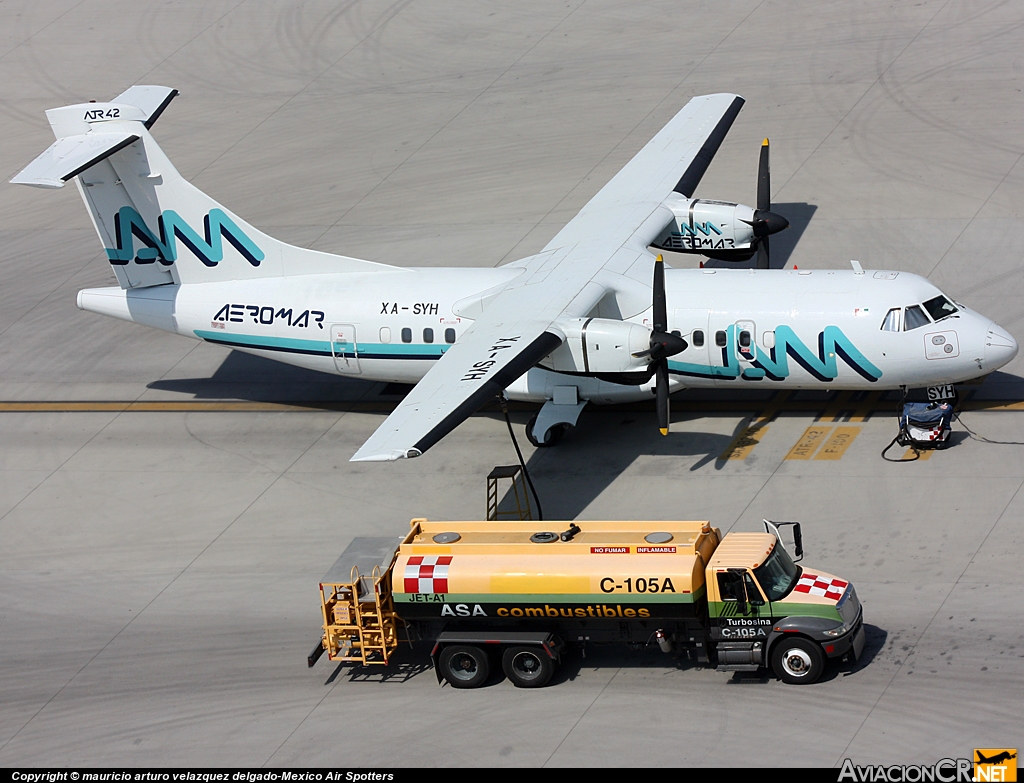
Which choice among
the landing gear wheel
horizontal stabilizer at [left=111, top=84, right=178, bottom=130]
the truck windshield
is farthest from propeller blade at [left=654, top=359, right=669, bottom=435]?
horizontal stabilizer at [left=111, top=84, right=178, bottom=130]

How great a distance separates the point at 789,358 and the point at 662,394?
3.13 m

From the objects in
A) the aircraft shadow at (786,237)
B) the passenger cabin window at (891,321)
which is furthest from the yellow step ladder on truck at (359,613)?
the aircraft shadow at (786,237)

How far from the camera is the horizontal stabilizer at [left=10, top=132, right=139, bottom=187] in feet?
83.3

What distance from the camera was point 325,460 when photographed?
27328 mm

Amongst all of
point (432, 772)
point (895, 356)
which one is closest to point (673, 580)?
point (432, 772)

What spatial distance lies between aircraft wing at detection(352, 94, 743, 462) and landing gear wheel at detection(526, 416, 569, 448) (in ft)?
8.86

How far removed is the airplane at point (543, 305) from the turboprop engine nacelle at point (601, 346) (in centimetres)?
3

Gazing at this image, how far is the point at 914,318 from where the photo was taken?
1013 inches

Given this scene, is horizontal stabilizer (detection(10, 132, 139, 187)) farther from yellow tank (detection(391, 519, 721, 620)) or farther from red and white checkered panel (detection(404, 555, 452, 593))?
yellow tank (detection(391, 519, 721, 620))

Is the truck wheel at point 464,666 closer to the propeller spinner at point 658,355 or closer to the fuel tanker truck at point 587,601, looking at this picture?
the fuel tanker truck at point 587,601

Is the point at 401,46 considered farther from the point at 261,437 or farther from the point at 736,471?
the point at 736,471

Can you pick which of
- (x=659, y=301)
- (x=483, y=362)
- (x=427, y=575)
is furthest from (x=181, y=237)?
(x=427, y=575)

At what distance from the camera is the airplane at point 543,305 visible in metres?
24.8

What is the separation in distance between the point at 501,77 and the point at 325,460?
23834 millimetres
